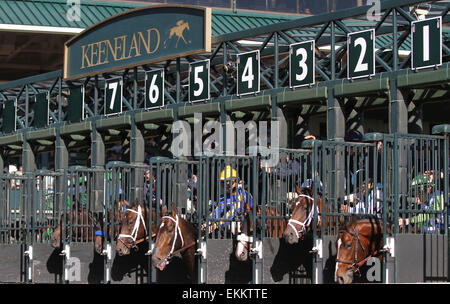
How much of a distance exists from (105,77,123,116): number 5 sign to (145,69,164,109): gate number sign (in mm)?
1126

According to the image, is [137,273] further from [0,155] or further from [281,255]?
[0,155]

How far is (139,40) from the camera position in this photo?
2234 cm

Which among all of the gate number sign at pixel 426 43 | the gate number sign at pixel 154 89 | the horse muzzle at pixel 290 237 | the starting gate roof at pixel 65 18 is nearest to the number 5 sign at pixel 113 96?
the gate number sign at pixel 154 89

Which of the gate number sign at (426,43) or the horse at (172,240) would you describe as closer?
the horse at (172,240)

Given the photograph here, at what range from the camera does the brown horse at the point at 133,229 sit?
15.5m

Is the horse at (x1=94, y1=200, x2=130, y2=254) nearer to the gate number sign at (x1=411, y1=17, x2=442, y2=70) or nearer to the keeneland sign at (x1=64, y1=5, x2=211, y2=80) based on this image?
the keeneland sign at (x1=64, y1=5, x2=211, y2=80)

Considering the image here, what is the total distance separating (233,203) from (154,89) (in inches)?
321

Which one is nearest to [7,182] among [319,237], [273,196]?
[273,196]

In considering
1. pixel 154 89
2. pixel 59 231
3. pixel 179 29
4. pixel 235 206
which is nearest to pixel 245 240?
pixel 235 206

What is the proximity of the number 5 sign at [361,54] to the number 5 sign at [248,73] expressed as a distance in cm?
275

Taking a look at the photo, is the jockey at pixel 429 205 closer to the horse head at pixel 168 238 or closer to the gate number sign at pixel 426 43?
the gate number sign at pixel 426 43

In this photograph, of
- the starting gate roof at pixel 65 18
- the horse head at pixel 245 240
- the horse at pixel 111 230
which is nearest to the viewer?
the horse head at pixel 245 240

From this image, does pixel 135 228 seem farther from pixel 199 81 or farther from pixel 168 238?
pixel 199 81
